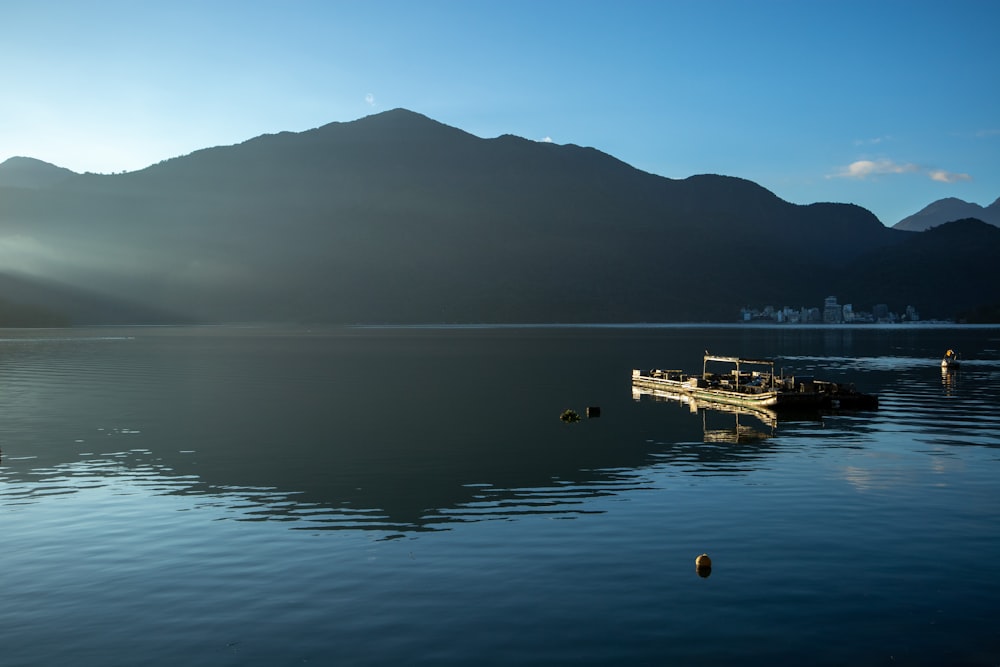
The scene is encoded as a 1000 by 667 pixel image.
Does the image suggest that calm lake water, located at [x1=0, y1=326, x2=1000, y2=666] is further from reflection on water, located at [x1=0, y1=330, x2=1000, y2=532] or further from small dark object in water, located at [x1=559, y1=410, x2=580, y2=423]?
small dark object in water, located at [x1=559, y1=410, x2=580, y2=423]

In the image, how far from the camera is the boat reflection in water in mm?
63625

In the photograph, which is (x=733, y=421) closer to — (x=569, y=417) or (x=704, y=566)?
(x=569, y=417)

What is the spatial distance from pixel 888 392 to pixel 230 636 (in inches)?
3732

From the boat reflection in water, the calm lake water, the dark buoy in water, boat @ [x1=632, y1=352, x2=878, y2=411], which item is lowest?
the boat reflection in water

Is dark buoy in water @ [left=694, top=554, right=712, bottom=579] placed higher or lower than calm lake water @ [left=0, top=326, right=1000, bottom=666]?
higher

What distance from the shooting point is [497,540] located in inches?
1261

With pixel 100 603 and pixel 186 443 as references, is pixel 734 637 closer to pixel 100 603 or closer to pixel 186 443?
pixel 100 603

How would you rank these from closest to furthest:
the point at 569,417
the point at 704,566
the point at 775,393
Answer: the point at 704,566
the point at 569,417
the point at 775,393

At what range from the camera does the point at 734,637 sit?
22219mm

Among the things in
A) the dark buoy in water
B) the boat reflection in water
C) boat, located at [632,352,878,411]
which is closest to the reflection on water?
the boat reflection in water

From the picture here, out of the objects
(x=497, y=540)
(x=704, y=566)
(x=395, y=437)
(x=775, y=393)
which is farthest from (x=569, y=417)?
(x=704, y=566)

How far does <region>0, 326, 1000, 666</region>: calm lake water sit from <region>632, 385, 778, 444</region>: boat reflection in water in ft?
2.15

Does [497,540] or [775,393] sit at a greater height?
[775,393]

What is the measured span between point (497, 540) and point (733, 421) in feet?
153
